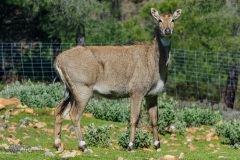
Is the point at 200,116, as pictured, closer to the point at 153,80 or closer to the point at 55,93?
the point at 55,93

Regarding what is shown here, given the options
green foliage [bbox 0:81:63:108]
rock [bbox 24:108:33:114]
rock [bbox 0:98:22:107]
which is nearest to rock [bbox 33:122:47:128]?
rock [bbox 24:108:33:114]

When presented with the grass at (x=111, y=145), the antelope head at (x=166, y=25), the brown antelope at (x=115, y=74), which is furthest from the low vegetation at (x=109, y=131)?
the antelope head at (x=166, y=25)

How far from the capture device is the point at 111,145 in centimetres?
1316

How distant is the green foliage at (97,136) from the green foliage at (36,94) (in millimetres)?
5032

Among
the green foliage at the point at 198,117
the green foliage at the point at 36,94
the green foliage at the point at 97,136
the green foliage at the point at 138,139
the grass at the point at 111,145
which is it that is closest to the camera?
the grass at the point at 111,145

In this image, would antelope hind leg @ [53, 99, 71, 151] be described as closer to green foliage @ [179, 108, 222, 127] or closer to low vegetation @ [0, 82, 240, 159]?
low vegetation @ [0, 82, 240, 159]

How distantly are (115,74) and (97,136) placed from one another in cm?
138

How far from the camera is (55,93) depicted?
18250 millimetres

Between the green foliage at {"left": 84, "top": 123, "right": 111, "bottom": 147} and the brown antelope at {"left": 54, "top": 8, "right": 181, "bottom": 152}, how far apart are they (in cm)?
89

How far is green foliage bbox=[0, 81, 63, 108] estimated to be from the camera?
1764 cm

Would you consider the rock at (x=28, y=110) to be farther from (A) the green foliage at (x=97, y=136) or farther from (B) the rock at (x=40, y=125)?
(A) the green foliage at (x=97, y=136)

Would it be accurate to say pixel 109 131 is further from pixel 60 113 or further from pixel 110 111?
pixel 110 111

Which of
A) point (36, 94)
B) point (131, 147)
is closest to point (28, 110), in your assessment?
point (36, 94)

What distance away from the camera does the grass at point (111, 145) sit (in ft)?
33.1
